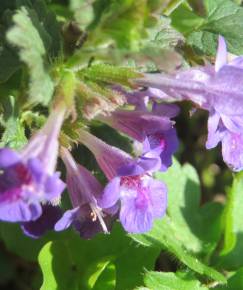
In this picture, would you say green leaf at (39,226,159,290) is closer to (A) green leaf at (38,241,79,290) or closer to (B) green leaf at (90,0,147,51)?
(A) green leaf at (38,241,79,290)

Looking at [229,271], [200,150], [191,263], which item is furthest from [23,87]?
[200,150]

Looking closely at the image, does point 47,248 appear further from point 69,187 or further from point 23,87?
point 23,87

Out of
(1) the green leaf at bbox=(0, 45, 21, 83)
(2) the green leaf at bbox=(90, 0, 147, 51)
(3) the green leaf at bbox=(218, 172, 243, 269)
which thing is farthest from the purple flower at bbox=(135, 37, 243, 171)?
(3) the green leaf at bbox=(218, 172, 243, 269)

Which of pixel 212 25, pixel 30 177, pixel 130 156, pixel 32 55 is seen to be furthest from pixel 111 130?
pixel 30 177

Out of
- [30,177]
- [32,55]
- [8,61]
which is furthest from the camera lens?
[8,61]

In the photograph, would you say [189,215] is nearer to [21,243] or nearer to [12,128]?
[21,243]

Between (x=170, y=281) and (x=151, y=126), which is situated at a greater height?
(x=151, y=126)
